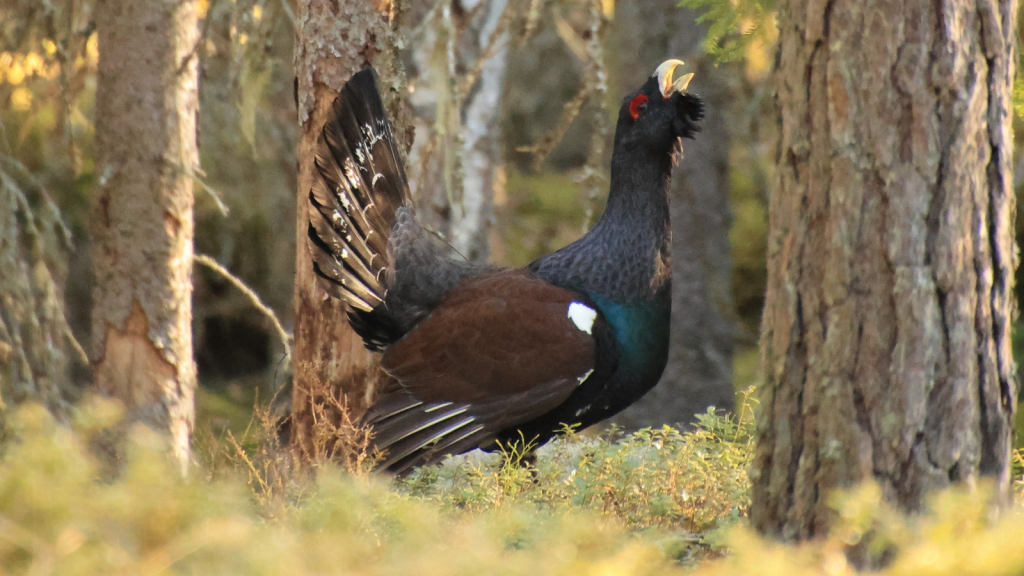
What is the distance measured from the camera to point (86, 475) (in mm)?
2057

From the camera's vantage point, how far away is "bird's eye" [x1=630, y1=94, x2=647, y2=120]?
447 cm

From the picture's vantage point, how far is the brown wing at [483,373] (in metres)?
4.03

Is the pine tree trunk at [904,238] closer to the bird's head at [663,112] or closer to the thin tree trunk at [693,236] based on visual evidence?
the bird's head at [663,112]

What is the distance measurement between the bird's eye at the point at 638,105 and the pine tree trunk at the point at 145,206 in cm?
223

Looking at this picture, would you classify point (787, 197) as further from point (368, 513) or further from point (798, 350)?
point (368, 513)

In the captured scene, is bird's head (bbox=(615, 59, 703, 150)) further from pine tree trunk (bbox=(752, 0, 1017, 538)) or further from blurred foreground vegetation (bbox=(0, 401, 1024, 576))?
blurred foreground vegetation (bbox=(0, 401, 1024, 576))

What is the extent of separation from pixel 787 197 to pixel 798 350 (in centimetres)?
41

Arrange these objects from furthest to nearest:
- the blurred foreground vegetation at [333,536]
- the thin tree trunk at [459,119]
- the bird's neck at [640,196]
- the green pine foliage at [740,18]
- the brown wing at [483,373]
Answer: the thin tree trunk at [459,119] → the bird's neck at [640,196] → the brown wing at [483,373] → the green pine foliage at [740,18] → the blurred foreground vegetation at [333,536]

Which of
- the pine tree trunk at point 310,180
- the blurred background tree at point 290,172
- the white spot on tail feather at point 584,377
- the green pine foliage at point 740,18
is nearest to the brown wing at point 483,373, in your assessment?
the white spot on tail feather at point 584,377

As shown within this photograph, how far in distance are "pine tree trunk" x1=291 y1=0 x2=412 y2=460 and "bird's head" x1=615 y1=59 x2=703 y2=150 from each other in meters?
1.05

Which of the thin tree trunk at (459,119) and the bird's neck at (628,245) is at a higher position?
the thin tree trunk at (459,119)

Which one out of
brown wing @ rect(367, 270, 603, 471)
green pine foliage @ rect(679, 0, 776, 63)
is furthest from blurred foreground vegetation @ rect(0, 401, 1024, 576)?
green pine foliage @ rect(679, 0, 776, 63)

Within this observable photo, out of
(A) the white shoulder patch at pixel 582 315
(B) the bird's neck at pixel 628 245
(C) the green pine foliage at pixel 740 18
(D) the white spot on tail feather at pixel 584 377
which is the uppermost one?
(C) the green pine foliage at pixel 740 18

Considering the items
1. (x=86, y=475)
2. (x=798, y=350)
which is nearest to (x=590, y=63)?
(x=798, y=350)
